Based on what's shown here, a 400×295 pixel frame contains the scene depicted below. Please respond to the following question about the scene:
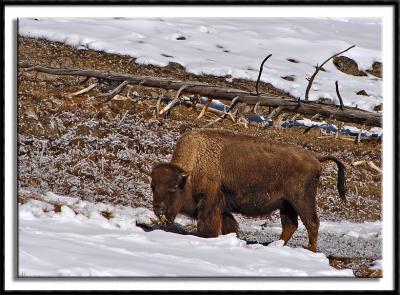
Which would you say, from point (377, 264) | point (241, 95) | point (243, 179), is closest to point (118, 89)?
point (241, 95)

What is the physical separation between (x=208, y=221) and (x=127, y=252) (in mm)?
1242

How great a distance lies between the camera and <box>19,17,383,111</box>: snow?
778 centimetres

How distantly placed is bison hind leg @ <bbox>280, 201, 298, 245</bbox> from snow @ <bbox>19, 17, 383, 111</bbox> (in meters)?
1.22

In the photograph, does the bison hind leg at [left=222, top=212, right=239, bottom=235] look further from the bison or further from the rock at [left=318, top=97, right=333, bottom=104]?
the rock at [left=318, top=97, right=333, bottom=104]

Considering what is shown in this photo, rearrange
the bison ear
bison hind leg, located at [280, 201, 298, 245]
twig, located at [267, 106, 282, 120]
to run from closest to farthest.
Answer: the bison ear → bison hind leg, located at [280, 201, 298, 245] → twig, located at [267, 106, 282, 120]

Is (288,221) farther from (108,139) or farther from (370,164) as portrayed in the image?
(108,139)

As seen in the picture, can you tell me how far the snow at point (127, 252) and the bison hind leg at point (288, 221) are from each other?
2.45 feet

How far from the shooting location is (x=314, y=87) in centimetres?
972

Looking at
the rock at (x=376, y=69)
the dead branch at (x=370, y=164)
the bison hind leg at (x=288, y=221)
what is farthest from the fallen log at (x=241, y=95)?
the bison hind leg at (x=288, y=221)

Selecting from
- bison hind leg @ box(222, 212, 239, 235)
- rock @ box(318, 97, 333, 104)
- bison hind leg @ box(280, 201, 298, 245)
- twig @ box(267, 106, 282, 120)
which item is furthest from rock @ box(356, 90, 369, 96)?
bison hind leg @ box(222, 212, 239, 235)

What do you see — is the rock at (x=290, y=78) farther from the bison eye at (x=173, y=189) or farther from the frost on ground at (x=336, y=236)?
the bison eye at (x=173, y=189)

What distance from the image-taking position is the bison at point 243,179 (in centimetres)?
764

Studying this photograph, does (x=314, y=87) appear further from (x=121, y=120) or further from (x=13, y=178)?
(x=13, y=178)

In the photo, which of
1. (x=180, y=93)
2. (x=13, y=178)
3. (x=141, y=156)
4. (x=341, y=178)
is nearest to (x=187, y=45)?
(x=180, y=93)
